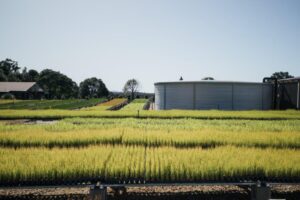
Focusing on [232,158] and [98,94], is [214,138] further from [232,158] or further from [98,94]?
[98,94]

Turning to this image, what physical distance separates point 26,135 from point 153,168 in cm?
582

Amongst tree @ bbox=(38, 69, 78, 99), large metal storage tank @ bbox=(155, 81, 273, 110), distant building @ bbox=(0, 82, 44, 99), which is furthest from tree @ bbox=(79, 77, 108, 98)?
large metal storage tank @ bbox=(155, 81, 273, 110)

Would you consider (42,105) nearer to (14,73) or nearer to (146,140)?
(146,140)

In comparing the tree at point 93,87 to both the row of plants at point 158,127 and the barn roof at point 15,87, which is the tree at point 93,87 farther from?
the row of plants at point 158,127

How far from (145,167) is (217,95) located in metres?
23.5

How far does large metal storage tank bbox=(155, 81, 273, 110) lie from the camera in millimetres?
27156

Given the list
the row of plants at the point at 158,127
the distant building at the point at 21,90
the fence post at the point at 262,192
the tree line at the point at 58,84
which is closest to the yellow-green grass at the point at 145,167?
the fence post at the point at 262,192

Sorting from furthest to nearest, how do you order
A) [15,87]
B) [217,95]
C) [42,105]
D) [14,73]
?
[14,73] < [15,87] < [42,105] < [217,95]

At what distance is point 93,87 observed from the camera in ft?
351

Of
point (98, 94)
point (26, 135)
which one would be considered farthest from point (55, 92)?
point (26, 135)

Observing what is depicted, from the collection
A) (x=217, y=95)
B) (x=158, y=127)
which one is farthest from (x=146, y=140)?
(x=217, y=95)

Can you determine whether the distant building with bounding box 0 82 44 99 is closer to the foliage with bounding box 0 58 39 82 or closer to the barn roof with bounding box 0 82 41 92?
the barn roof with bounding box 0 82 41 92

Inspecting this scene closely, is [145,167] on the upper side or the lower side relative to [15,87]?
lower

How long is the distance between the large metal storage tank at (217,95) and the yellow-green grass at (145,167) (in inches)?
848
